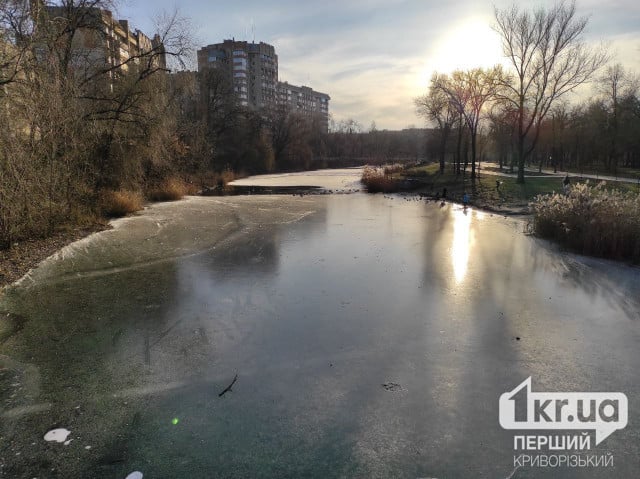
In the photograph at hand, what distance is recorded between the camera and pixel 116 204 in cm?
1541

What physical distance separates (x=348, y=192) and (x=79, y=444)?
24.8 m

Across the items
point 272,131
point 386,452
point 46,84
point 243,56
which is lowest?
point 386,452

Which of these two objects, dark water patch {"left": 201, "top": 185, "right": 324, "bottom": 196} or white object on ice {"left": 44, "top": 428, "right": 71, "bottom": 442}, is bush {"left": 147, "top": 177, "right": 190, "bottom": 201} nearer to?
dark water patch {"left": 201, "top": 185, "right": 324, "bottom": 196}

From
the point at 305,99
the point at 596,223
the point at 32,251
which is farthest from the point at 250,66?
the point at 596,223

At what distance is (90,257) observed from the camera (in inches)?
369

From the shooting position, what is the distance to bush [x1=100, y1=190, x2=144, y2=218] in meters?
15.2

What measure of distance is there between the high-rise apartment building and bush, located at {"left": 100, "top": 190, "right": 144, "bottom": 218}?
205 feet

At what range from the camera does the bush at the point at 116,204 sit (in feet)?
49.9

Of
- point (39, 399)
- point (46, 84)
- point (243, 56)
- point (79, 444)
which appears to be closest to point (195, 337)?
point (39, 399)

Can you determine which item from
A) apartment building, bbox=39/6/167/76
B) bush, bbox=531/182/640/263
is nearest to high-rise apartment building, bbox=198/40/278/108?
apartment building, bbox=39/6/167/76

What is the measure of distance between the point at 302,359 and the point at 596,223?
8520mm

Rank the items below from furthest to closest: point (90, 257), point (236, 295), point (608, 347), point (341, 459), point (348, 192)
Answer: point (348, 192), point (90, 257), point (236, 295), point (608, 347), point (341, 459)

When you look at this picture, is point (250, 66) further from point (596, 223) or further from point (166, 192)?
point (596, 223)

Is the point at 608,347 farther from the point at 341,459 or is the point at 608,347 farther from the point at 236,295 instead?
the point at 236,295
